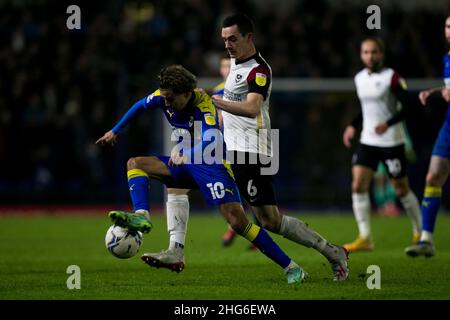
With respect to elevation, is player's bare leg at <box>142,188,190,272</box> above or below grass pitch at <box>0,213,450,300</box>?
above

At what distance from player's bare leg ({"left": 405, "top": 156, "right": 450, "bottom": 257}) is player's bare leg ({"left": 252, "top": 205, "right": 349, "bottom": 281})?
2134mm

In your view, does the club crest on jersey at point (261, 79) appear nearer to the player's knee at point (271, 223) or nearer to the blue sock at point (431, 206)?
the player's knee at point (271, 223)

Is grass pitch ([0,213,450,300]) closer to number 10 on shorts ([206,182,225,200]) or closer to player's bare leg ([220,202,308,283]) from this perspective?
player's bare leg ([220,202,308,283])

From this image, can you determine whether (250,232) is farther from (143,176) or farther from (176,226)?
(143,176)

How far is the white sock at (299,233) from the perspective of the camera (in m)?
7.38

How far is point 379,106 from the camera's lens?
35.3 feet

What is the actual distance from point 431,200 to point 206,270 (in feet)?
9.48

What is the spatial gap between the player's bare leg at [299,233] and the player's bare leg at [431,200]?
7.00ft

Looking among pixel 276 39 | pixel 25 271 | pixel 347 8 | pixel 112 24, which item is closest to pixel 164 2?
pixel 112 24

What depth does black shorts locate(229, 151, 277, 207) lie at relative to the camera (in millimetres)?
7355

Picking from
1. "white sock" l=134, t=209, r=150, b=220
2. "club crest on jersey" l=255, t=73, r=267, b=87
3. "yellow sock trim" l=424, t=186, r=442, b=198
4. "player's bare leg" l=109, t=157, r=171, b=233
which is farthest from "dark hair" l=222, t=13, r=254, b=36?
"yellow sock trim" l=424, t=186, r=442, b=198

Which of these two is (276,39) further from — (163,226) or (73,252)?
(73,252)

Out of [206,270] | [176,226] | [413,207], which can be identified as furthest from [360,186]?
[176,226]

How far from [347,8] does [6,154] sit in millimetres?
9257
